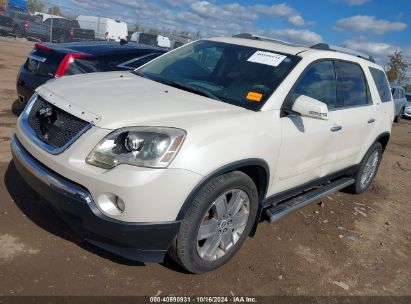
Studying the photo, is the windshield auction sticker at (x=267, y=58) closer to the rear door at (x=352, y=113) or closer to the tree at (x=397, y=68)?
the rear door at (x=352, y=113)

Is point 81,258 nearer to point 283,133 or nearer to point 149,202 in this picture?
point 149,202

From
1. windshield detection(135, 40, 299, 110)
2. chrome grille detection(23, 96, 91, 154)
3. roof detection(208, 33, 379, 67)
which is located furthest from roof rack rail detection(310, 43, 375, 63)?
chrome grille detection(23, 96, 91, 154)

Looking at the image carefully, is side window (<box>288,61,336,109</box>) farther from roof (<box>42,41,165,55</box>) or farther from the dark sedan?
roof (<box>42,41,165,55</box>)

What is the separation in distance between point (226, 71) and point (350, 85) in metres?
1.64

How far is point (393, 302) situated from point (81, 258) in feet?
8.64

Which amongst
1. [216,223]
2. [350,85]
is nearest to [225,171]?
[216,223]

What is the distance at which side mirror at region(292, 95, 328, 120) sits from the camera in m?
3.32

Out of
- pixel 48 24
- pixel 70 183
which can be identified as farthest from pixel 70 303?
pixel 48 24

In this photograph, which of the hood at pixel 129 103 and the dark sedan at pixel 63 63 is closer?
the hood at pixel 129 103

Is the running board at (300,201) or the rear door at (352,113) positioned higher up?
the rear door at (352,113)

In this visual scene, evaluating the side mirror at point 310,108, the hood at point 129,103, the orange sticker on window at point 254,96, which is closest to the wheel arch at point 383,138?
the side mirror at point 310,108

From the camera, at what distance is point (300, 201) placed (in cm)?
414

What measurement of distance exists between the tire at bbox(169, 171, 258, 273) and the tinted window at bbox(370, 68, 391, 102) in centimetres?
300

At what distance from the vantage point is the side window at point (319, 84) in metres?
3.74
